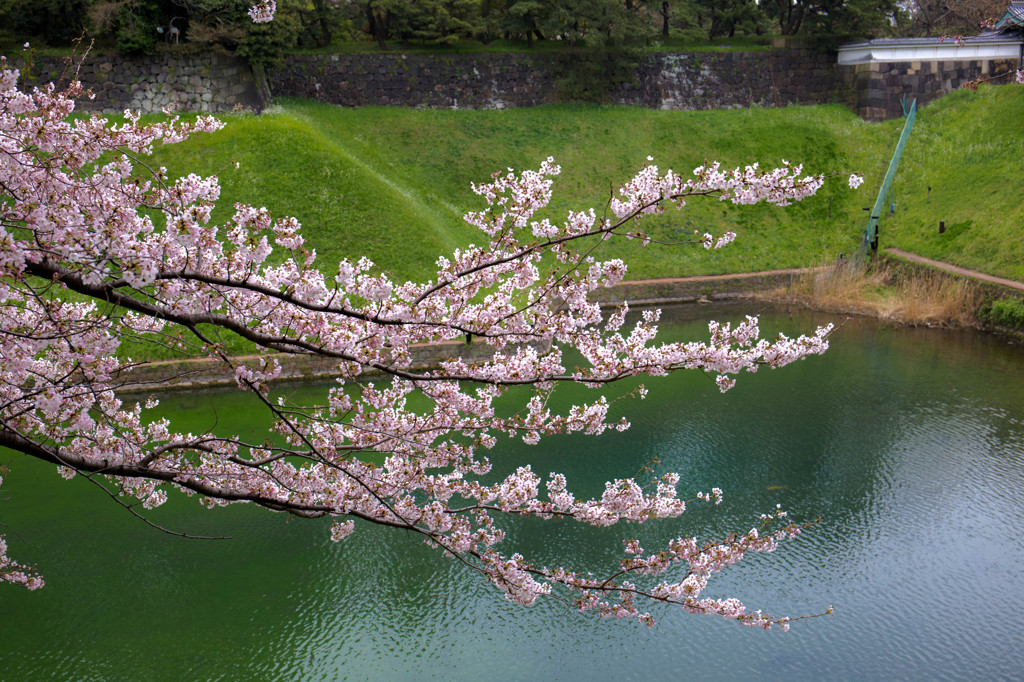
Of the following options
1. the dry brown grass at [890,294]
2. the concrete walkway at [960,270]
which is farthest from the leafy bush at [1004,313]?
the concrete walkway at [960,270]

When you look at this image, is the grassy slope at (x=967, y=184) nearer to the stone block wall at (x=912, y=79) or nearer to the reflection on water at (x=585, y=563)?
the stone block wall at (x=912, y=79)

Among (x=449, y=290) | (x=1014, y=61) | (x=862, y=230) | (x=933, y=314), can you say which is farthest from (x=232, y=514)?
(x=1014, y=61)

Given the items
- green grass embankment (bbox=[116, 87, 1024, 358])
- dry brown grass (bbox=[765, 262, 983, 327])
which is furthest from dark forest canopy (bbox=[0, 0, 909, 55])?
dry brown grass (bbox=[765, 262, 983, 327])

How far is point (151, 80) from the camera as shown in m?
17.2

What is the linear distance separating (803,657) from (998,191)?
14121 mm

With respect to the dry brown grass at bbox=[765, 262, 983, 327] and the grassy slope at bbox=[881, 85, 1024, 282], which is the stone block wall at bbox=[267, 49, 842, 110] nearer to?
the grassy slope at bbox=[881, 85, 1024, 282]

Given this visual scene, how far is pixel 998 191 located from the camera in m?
16.9

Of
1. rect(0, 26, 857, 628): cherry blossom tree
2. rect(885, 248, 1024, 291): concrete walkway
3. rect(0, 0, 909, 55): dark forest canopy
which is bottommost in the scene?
rect(885, 248, 1024, 291): concrete walkway

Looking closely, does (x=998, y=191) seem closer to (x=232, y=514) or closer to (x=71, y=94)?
(x=232, y=514)

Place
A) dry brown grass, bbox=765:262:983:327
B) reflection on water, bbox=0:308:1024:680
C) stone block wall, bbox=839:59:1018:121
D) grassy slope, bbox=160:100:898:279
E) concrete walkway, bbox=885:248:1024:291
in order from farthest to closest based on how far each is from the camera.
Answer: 1. stone block wall, bbox=839:59:1018:121
2. grassy slope, bbox=160:100:898:279
3. dry brown grass, bbox=765:262:983:327
4. concrete walkway, bbox=885:248:1024:291
5. reflection on water, bbox=0:308:1024:680

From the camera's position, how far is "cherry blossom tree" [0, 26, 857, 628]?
3.28 m

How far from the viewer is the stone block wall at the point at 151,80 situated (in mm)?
16719

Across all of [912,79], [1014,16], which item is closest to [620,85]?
[912,79]

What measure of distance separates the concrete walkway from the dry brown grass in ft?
0.88
